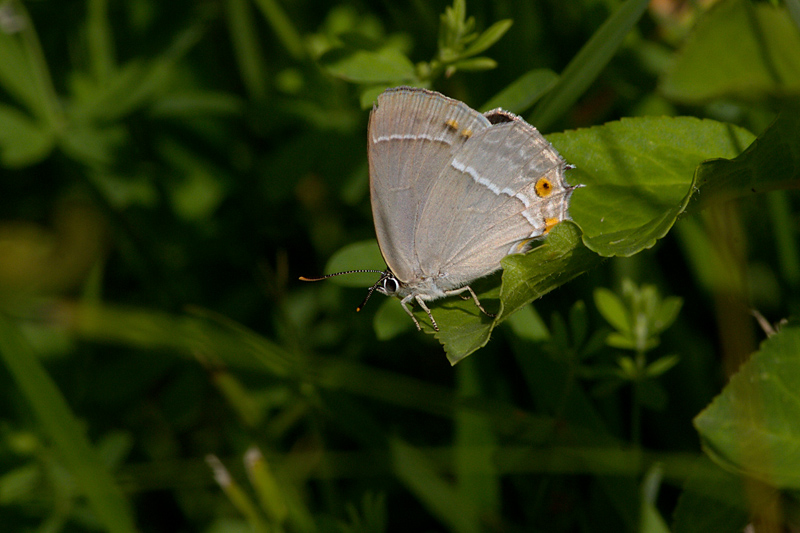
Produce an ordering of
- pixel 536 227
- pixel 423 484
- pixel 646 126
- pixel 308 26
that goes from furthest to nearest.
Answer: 1. pixel 308 26
2. pixel 423 484
3. pixel 536 227
4. pixel 646 126

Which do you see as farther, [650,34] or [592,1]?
[650,34]

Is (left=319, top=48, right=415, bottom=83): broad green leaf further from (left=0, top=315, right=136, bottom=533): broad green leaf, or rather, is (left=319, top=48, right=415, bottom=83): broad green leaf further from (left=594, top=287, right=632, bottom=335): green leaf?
(left=0, top=315, right=136, bottom=533): broad green leaf

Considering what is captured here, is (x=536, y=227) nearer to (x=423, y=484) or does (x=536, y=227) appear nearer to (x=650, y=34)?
(x=423, y=484)

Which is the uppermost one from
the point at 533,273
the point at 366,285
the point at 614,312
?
the point at 533,273

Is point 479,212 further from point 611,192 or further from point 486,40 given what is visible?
point 611,192

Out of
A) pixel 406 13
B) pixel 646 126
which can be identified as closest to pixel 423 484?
pixel 646 126

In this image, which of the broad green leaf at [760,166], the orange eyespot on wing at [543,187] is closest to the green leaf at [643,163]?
the broad green leaf at [760,166]

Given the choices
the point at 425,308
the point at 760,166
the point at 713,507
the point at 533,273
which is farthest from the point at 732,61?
the point at 425,308
